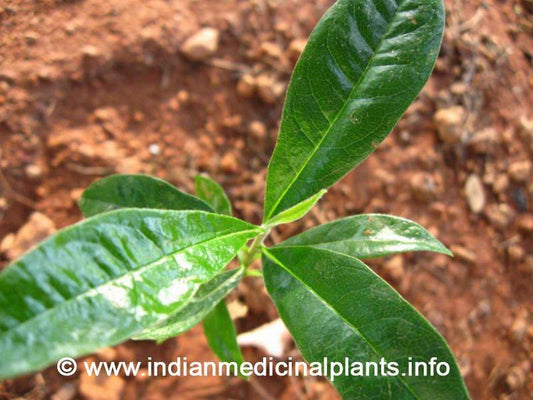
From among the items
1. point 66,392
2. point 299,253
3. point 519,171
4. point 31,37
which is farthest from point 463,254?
point 31,37

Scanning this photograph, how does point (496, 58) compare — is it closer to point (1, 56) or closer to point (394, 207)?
point (394, 207)

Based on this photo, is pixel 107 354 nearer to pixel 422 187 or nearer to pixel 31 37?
pixel 31 37

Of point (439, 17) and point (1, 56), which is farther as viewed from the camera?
point (1, 56)

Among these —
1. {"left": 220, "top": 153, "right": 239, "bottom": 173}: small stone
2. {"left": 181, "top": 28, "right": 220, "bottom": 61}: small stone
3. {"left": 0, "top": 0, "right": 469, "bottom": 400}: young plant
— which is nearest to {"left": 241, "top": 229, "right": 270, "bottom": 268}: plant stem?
{"left": 0, "top": 0, "right": 469, "bottom": 400}: young plant

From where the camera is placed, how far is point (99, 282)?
678mm

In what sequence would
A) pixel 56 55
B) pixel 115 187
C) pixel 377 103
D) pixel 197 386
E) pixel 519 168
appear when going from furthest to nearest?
pixel 519 168 < pixel 56 55 < pixel 197 386 < pixel 115 187 < pixel 377 103

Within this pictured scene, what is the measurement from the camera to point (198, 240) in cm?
82

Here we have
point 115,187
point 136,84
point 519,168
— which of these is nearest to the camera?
point 115,187

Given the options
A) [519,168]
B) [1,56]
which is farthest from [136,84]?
[519,168]

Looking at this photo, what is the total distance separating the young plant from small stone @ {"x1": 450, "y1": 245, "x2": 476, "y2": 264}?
0.88m

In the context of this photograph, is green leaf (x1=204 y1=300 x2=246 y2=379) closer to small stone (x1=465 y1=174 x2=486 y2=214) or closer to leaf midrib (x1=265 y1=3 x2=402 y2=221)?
leaf midrib (x1=265 y1=3 x2=402 y2=221)

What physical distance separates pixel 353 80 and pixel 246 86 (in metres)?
0.87

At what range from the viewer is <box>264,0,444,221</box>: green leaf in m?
0.91

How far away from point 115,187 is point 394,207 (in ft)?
3.57
